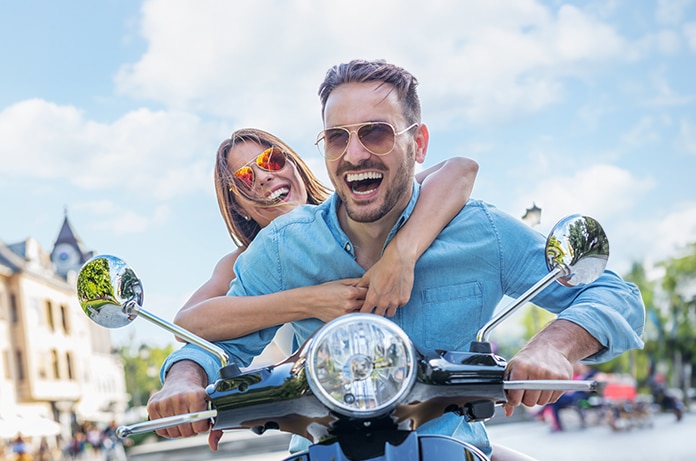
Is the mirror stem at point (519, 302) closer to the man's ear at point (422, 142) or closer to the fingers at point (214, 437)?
the fingers at point (214, 437)

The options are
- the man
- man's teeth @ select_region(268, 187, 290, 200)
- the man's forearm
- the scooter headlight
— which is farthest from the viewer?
man's teeth @ select_region(268, 187, 290, 200)

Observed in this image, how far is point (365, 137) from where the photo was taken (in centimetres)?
189

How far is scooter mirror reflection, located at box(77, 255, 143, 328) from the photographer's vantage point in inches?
57.8

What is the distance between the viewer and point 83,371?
49344mm

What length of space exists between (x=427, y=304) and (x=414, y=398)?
73cm

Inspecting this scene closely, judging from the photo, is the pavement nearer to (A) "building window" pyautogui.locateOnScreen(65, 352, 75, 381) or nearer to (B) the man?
(B) the man

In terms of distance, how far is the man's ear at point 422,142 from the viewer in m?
2.17

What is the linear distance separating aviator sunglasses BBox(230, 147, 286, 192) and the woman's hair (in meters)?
0.07

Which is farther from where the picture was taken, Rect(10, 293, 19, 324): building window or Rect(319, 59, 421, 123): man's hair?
Rect(10, 293, 19, 324): building window

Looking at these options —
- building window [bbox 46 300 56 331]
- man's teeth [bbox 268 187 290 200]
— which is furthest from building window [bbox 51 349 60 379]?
man's teeth [bbox 268 187 290 200]

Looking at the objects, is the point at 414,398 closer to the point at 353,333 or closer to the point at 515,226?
the point at 353,333

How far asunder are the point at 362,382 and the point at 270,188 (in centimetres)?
194

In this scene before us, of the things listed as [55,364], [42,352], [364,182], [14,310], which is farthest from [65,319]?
[364,182]

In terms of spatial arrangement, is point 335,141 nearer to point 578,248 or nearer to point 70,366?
point 578,248
